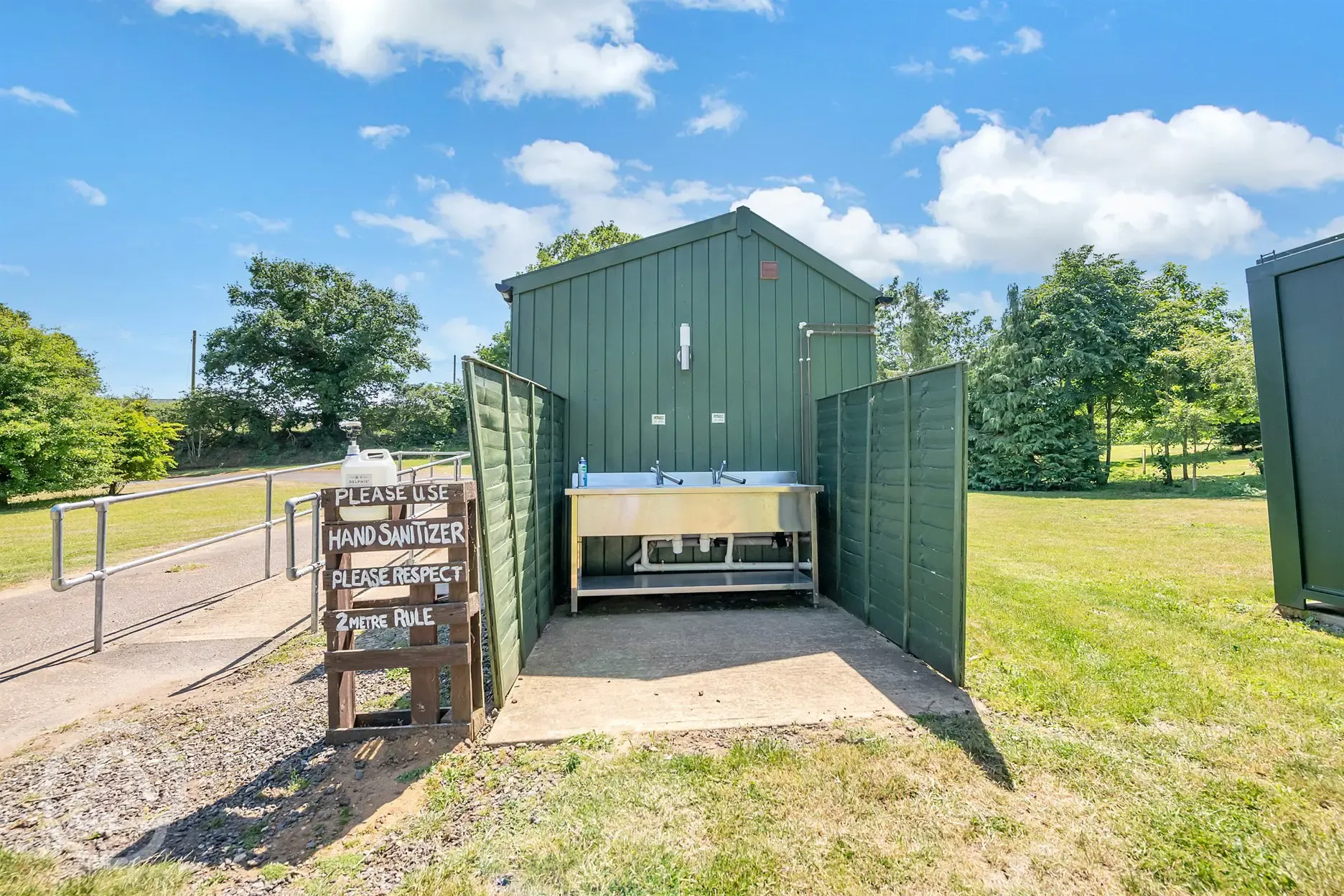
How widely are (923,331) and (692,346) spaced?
58.8 feet

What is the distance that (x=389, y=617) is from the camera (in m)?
2.12

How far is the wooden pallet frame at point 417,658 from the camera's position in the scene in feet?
6.97

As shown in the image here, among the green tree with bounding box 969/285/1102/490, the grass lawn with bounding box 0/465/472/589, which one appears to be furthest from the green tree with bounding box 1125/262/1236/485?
the grass lawn with bounding box 0/465/472/589

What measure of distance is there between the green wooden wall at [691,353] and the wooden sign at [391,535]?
7.49ft

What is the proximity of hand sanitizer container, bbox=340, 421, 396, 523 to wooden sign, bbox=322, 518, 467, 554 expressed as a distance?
0.16 feet

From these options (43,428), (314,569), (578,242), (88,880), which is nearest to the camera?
(88,880)

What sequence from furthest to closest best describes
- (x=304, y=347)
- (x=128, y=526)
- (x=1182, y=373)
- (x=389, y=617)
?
(x=304, y=347), (x=1182, y=373), (x=128, y=526), (x=389, y=617)

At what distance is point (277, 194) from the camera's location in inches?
361

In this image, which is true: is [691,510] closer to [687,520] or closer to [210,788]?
[687,520]

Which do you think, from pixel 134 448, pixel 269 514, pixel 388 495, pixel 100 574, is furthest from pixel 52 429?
pixel 388 495

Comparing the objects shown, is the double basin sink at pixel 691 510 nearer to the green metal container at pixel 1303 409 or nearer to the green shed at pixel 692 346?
the green shed at pixel 692 346

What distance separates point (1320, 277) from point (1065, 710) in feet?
10.8

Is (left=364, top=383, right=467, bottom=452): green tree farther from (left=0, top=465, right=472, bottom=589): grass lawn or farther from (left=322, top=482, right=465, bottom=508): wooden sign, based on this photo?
(left=322, top=482, right=465, bottom=508): wooden sign

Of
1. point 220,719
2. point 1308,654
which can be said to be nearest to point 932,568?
point 1308,654
